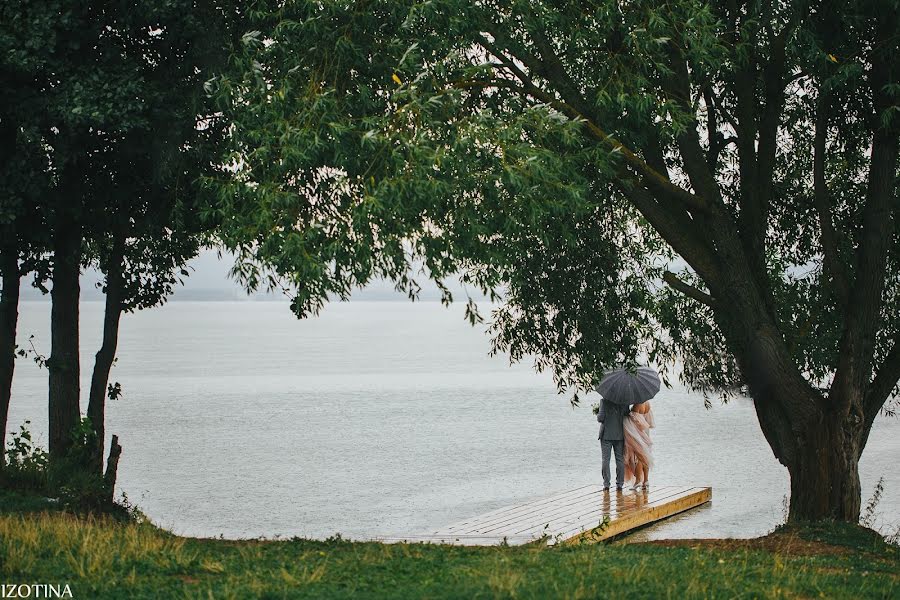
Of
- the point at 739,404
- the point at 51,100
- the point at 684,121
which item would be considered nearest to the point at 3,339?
the point at 51,100

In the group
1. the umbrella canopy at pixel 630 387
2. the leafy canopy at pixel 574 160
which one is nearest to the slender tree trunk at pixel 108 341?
the leafy canopy at pixel 574 160

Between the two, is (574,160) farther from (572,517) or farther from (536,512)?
(536,512)

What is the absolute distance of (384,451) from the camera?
30.8 m

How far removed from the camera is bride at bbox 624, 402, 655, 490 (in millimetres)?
17312

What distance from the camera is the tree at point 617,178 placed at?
9617 mm

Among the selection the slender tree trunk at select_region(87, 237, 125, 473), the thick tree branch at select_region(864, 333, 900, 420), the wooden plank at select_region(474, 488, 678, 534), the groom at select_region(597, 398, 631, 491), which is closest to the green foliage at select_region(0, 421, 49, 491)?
the slender tree trunk at select_region(87, 237, 125, 473)

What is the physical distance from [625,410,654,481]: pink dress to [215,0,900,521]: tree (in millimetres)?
2473

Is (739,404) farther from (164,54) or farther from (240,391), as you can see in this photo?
(164,54)

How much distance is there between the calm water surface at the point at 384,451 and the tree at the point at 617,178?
396 cm

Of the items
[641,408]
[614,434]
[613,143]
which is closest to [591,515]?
[614,434]

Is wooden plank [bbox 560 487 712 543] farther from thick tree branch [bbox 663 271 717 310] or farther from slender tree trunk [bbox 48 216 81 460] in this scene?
slender tree trunk [bbox 48 216 81 460]

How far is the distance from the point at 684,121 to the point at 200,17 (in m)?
5.46

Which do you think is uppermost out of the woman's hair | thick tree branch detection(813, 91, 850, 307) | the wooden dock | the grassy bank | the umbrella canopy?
thick tree branch detection(813, 91, 850, 307)

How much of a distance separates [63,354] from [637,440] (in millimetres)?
8651
